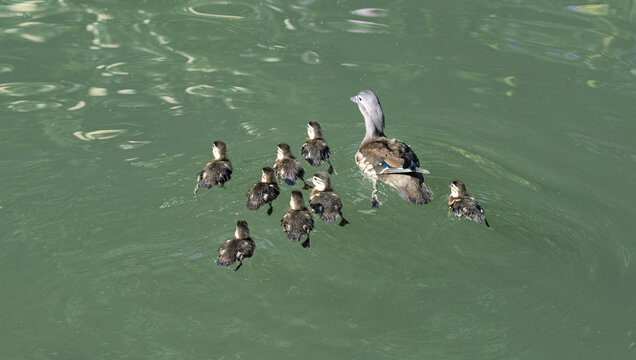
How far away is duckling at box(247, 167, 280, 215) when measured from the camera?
252 inches

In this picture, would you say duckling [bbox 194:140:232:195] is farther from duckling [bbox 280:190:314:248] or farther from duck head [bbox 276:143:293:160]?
duckling [bbox 280:190:314:248]

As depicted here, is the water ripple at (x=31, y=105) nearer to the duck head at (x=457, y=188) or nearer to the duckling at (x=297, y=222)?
the duckling at (x=297, y=222)

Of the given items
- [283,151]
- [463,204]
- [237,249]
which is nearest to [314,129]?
[283,151]

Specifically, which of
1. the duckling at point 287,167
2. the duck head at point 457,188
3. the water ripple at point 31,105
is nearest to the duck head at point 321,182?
the duckling at point 287,167

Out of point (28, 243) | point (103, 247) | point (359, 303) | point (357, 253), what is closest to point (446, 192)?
point (357, 253)

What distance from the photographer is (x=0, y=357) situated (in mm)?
4977

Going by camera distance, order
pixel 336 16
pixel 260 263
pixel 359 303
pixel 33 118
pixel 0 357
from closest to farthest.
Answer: pixel 0 357 < pixel 359 303 < pixel 260 263 < pixel 33 118 < pixel 336 16

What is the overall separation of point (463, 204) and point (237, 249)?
1.87 m

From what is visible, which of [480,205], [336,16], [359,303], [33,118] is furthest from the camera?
[336,16]

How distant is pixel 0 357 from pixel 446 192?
383 centimetres

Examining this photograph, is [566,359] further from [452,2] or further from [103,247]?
[452,2]

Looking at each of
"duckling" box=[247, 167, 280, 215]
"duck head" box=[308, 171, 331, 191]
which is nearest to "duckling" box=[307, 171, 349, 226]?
"duck head" box=[308, 171, 331, 191]

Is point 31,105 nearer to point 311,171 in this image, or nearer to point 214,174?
point 214,174

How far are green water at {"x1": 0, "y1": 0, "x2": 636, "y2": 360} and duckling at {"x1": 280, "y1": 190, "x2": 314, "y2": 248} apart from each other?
4.0 inches
